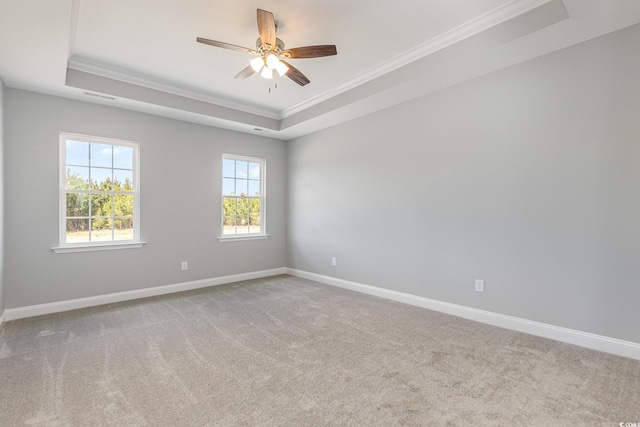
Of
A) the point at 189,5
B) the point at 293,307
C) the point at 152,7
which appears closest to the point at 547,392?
the point at 293,307

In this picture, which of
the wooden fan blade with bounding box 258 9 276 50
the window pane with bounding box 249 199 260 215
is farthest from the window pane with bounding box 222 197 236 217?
the wooden fan blade with bounding box 258 9 276 50

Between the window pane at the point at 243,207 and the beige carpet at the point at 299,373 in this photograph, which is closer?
the beige carpet at the point at 299,373

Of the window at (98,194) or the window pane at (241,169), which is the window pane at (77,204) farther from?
the window pane at (241,169)

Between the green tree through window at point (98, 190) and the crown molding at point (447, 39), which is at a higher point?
the crown molding at point (447, 39)

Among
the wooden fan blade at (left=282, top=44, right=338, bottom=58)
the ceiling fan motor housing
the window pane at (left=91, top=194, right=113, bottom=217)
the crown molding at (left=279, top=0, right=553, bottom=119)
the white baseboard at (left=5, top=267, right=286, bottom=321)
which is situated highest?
the crown molding at (left=279, top=0, right=553, bottom=119)

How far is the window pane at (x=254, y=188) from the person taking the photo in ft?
18.3

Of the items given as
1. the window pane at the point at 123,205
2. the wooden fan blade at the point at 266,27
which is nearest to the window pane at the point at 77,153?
the window pane at the point at 123,205

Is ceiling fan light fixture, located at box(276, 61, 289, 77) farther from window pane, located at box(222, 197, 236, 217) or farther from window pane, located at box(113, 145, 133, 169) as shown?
window pane, located at box(222, 197, 236, 217)

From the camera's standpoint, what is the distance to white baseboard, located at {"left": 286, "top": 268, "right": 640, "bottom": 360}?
8.29 ft

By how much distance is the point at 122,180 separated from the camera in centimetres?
423

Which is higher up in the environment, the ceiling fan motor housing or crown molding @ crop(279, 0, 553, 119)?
crown molding @ crop(279, 0, 553, 119)

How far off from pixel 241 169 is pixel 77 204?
2399 millimetres

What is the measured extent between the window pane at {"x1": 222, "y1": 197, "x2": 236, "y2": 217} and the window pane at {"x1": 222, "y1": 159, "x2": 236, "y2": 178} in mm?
407

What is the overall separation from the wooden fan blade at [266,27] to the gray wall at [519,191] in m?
2.15
